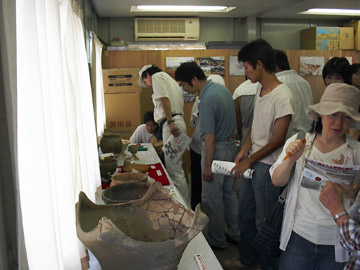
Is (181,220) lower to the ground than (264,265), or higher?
higher

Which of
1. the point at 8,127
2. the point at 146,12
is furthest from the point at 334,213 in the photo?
the point at 146,12

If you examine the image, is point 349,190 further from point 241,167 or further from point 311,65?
point 311,65

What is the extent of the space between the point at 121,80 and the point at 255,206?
318 centimetres

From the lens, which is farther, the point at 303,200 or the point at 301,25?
the point at 301,25

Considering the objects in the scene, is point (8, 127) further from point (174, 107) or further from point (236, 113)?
point (174, 107)

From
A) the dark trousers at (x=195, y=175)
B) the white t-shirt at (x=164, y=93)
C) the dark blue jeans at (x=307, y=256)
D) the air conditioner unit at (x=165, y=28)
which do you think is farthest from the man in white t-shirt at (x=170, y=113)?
the air conditioner unit at (x=165, y=28)

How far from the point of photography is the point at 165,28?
6023 mm

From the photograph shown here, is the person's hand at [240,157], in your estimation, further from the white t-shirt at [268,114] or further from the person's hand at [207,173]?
the person's hand at [207,173]

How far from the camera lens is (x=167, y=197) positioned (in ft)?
4.32

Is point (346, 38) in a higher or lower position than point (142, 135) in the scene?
higher

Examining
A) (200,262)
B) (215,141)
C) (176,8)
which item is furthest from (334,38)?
(200,262)

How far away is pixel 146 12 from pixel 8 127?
17.3 feet

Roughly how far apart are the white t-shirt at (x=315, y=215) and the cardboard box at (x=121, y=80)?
3.62 m

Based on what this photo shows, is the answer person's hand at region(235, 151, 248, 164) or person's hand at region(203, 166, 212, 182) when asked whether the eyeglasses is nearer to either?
person's hand at region(235, 151, 248, 164)
